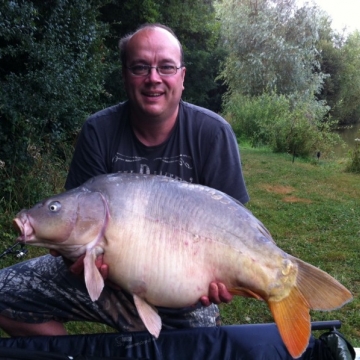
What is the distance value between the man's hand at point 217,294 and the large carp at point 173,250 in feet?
0.05

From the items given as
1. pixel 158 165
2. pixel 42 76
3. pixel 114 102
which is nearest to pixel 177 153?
pixel 158 165

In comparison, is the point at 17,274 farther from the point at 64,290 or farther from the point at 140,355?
the point at 140,355

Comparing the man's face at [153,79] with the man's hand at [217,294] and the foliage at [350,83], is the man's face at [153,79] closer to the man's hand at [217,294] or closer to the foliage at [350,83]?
the man's hand at [217,294]

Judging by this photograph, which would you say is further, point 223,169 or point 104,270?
point 223,169

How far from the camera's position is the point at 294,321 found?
3.92ft

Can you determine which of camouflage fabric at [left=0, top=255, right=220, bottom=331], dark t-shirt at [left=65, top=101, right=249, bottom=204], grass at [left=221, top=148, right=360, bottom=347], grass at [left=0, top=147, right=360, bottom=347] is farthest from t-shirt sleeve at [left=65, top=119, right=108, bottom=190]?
grass at [left=221, top=148, right=360, bottom=347]

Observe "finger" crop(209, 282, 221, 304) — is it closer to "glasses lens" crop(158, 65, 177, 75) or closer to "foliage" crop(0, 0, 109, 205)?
"glasses lens" crop(158, 65, 177, 75)

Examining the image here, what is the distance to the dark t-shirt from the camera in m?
1.63

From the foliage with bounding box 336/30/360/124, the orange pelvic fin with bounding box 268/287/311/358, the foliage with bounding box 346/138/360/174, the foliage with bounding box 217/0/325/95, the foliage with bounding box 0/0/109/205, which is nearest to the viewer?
the orange pelvic fin with bounding box 268/287/311/358

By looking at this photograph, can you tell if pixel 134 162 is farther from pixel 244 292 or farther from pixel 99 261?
pixel 244 292

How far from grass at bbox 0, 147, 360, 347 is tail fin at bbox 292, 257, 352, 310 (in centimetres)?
131

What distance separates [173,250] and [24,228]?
0.40 metres

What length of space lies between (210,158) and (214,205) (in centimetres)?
38

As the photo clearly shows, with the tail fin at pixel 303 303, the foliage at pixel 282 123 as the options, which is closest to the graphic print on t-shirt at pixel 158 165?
the tail fin at pixel 303 303
